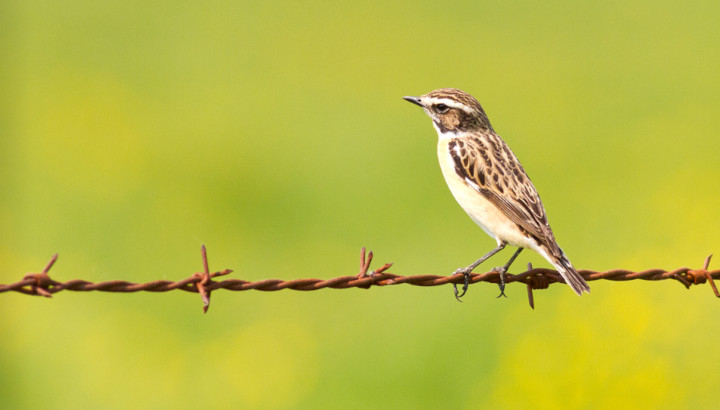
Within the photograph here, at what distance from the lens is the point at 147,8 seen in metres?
24.3

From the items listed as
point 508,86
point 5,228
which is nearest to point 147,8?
Result: point 508,86

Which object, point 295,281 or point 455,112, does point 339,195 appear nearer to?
point 455,112

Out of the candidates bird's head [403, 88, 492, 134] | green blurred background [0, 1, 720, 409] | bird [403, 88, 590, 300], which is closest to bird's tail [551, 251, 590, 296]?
bird [403, 88, 590, 300]

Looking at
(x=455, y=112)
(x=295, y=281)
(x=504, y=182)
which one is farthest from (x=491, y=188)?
(x=295, y=281)

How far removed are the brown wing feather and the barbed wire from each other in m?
0.83

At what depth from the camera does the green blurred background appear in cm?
1127

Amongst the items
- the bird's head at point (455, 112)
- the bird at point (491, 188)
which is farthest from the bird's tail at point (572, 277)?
the bird's head at point (455, 112)

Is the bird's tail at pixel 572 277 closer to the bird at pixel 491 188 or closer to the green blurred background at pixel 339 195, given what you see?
the bird at pixel 491 188

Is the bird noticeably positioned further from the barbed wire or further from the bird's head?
the barbed wire

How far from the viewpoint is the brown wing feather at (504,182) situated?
842cm

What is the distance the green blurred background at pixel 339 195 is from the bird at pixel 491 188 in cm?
245

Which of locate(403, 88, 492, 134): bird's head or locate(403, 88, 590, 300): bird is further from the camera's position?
locate(403, 88, 492, 134): bird's head

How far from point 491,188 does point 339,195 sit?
705 centimetres

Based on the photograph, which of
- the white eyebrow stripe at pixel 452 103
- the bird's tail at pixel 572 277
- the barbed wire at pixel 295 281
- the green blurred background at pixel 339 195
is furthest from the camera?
the green blurred background at pixel 339 195
